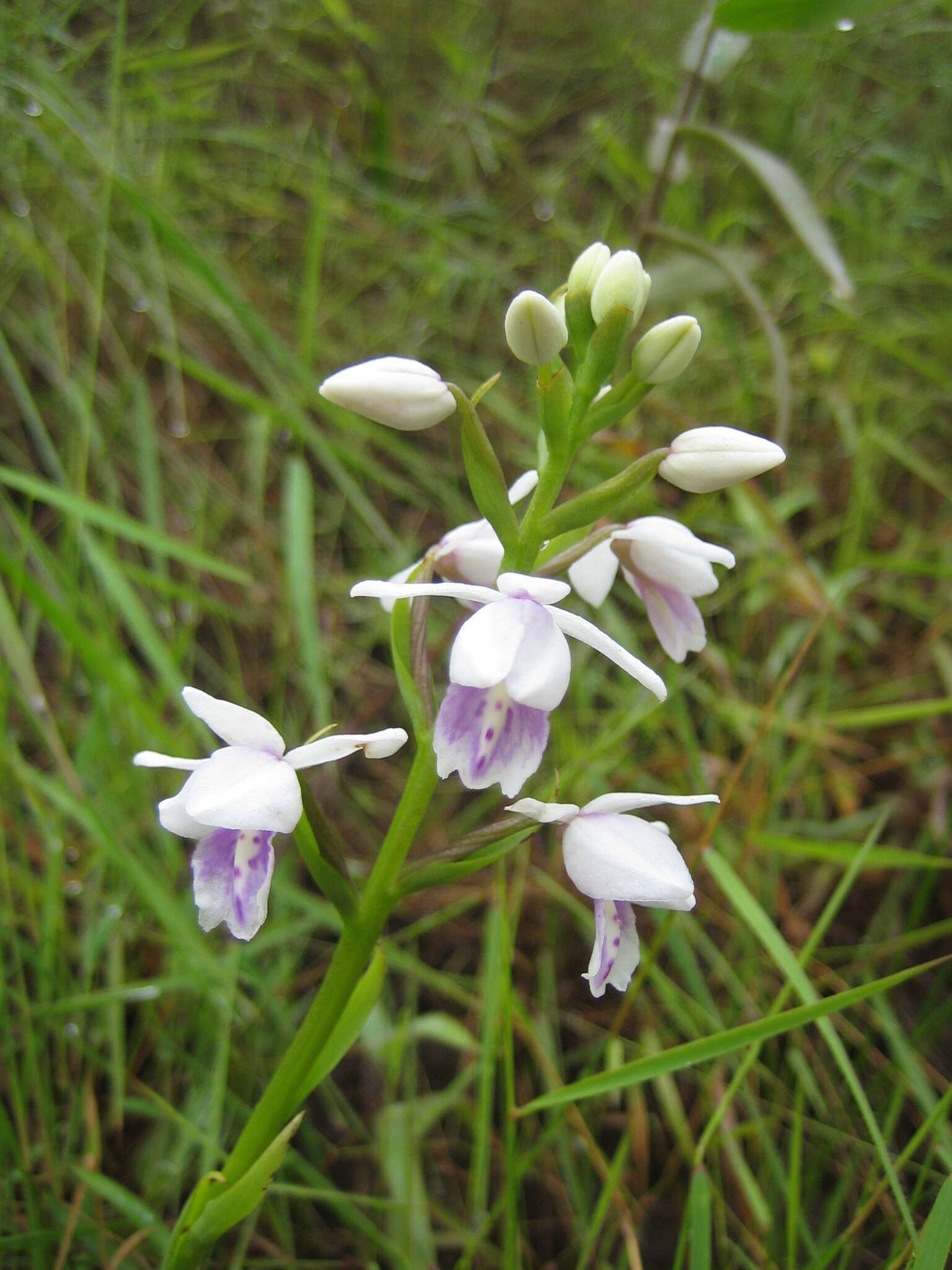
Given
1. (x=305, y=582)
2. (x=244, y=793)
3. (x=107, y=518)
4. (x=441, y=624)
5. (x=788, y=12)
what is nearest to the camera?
(x=244, y=793)

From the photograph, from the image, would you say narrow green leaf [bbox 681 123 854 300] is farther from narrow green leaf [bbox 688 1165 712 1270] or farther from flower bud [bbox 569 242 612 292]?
narrow green leaf [bbox 688 1165 712 1270]

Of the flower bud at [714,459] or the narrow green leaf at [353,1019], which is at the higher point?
the flower bud at [714,459]

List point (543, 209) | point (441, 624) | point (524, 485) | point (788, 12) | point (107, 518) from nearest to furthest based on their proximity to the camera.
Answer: point (524, 485), point (788, 12), point (107, 518), point (441, 624), point (543, 209)

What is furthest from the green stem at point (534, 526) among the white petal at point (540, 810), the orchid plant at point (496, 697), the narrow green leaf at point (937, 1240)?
the narrow green leaf at point (937, 1240)

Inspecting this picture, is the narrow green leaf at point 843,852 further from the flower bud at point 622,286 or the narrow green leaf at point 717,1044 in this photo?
the flower bud at point 622,286

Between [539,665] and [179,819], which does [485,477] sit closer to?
[539,665]

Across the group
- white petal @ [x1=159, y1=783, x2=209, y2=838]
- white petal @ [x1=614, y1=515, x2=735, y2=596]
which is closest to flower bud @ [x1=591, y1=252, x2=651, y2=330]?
white petal @ [x1=614, y1=515, x2=735, y2=596]

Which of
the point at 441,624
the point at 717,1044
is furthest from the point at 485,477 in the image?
the point at 441,624
